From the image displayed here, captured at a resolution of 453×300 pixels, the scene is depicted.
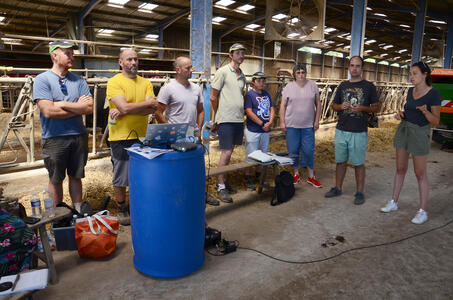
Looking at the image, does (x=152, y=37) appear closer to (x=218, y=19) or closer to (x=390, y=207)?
(x=218, y=19)

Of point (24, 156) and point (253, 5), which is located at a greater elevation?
point (253, 5)

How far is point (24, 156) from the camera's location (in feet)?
22.7

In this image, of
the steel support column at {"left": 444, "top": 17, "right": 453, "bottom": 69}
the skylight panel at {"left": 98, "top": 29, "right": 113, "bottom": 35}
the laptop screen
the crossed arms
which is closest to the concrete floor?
the laptop screen

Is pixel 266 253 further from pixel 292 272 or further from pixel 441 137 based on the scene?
pixel 441 137

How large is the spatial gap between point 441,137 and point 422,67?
6.20 m

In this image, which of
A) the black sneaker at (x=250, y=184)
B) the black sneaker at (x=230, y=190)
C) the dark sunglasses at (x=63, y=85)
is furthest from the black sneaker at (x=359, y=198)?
the dark sunglasses at (x=63, y=85)

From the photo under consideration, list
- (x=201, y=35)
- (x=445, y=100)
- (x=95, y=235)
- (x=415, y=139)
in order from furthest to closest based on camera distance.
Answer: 1. (x=445, y=100)
2. (x=201, y=35)
3. (x=415, y=139)
4. (x=95, y=235)

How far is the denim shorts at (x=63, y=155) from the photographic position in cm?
332

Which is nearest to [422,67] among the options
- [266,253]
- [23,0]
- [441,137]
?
[266,253]

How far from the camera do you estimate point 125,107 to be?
340cm

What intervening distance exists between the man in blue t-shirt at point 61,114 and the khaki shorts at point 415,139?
3.42 metres

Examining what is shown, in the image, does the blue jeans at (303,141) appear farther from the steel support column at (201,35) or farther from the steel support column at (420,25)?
the steel support column at (420,25)

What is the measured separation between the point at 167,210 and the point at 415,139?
2904 mm

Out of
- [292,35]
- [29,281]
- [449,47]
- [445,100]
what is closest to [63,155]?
[29,281]
